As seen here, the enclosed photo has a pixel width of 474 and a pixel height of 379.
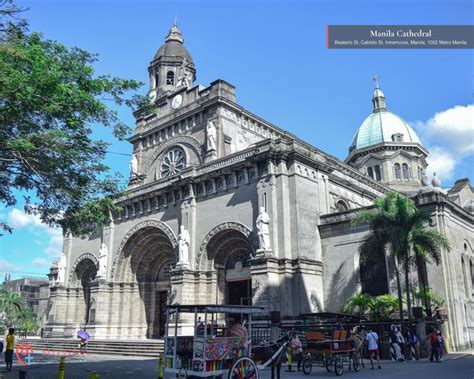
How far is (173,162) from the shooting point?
38.5 m

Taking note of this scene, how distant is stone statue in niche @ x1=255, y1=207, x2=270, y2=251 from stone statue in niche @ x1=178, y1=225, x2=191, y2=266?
6646 mm

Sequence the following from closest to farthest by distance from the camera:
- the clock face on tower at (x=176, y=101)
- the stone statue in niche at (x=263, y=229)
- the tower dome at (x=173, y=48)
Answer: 1. the stone statue in niche at (x=263, y=229)
2. the clock face on tower at (x=176, y=101)
3. the tower dome at (x=173, y=48)

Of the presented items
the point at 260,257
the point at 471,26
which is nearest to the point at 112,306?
the point at 260,257

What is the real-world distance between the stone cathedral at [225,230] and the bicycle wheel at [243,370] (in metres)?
13.4

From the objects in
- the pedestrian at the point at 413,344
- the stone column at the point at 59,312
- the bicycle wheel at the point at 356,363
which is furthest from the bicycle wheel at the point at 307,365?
the stone column at the point at 59,312

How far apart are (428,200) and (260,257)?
10281mm

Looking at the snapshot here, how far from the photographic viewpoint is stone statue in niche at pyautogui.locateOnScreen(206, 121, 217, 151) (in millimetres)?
34009

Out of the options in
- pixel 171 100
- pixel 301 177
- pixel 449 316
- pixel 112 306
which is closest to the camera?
pixel 449 316

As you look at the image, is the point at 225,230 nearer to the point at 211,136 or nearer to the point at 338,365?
the point at 211,136

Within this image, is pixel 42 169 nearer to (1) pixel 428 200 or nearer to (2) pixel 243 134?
(1) pixel 428 200

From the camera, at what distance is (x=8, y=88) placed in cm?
1247

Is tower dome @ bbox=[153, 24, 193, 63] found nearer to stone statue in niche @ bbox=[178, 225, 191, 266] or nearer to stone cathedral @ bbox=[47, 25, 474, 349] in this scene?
stone cathedral @ bbox=[47, 25, 474, 349]

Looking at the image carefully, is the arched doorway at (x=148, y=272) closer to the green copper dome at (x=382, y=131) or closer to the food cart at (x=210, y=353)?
the food cart at (x=210, y=353)

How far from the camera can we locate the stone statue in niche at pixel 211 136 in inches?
1339
